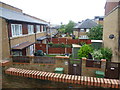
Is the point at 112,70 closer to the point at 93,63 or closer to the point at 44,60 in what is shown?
the point at 93,63

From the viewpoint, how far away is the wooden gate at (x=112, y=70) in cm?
767

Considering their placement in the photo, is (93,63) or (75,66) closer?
(93,63)

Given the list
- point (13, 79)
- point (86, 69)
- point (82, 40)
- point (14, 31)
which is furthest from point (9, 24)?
point (82, 40)

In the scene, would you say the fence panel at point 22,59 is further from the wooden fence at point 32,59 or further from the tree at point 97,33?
the tree at point 97,33

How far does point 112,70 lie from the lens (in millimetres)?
7789

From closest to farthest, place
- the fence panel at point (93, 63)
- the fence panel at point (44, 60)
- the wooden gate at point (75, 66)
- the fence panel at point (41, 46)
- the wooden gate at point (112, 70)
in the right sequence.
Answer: the wooden gate at point (112, 70)
the fence panel at point (93, 63)
the wooden gate at point (75, 66)
the fence panel at point (44, 60)
the fence panel at point (41, 46)

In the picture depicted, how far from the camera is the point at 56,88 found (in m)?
4.49

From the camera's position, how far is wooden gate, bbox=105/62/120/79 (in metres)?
7.67

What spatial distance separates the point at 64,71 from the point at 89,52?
3.97m

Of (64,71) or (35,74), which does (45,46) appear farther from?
(35,74)

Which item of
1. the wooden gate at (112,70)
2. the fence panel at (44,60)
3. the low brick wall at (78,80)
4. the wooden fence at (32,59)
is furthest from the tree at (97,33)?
the low brick wall at (78,80)

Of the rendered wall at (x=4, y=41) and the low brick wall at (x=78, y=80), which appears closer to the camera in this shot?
the low brick wall at (x=78, y=80)

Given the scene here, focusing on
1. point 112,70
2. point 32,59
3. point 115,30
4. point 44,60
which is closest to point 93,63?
point 112,70

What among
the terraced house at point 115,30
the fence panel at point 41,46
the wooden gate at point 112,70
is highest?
the terraced house at point 115,30
